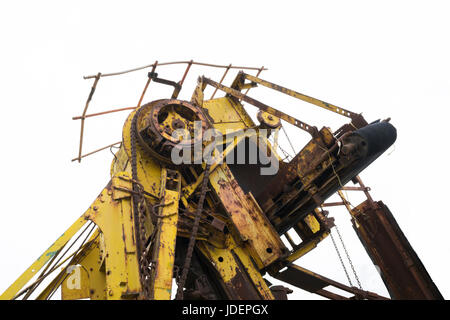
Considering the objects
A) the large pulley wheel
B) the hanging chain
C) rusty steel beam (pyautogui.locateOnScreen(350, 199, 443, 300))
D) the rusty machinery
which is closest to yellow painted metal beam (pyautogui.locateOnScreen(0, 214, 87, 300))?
the rusty machinery

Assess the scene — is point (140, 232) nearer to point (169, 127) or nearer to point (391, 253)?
point (169, 127)

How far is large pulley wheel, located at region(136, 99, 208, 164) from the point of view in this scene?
17.9 ft

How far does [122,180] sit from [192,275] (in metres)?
1.83

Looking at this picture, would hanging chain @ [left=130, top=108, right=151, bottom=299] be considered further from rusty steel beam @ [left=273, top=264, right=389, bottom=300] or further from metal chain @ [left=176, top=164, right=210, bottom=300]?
rusty steel beam @ [left=273, top=264, right=389, bottom=300]

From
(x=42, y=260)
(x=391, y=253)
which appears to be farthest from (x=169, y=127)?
(x=391, y=253)

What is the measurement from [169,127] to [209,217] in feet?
4.89

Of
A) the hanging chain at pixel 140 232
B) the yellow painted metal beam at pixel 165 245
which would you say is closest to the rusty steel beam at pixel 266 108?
the yellow painted metal beam at pixel 165 245

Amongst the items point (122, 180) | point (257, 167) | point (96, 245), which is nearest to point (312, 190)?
point (257, 167)

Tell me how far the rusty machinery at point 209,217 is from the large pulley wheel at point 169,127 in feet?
0.05

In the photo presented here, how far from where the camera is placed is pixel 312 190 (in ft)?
17.8

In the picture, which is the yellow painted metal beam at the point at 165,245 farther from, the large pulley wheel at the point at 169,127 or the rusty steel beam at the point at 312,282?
the rusty steel beam at the point at 312,282

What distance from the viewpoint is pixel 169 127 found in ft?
18.5

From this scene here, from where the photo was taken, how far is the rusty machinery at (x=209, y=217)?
455 cm
